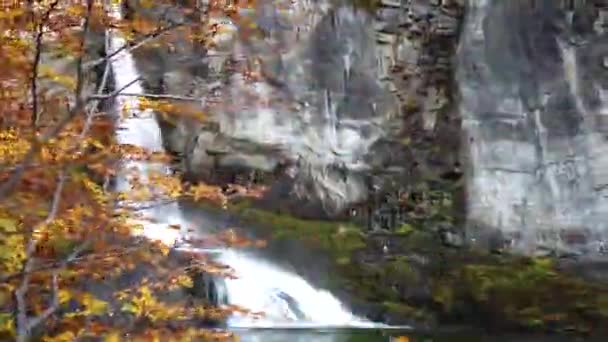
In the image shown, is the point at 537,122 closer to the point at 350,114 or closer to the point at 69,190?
the point at 350,114

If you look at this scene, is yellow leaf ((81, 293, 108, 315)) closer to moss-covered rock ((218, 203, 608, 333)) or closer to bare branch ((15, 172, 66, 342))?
bare branch ((15, 172, 66, 342))

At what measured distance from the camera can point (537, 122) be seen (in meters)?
10.3

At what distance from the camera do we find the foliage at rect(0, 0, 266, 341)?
2.43m

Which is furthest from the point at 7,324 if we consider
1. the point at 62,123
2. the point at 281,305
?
the point at 281,305

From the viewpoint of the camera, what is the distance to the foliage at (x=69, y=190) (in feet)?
7.98

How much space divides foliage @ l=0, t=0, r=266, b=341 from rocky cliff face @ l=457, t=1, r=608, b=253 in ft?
24.9

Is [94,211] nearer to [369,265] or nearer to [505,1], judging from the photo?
[369,265]

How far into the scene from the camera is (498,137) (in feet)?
34.6

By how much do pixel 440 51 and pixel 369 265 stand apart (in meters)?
3.27

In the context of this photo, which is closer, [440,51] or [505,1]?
[505,1]

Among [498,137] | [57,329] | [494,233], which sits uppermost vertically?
[498,137]

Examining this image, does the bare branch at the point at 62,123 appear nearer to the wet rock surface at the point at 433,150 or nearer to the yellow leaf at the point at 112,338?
the yellow leaf at the point at 112,338

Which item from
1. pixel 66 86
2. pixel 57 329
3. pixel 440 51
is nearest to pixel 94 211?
pixel 66 86

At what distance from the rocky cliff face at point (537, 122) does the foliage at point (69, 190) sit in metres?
7.60
